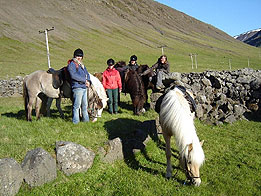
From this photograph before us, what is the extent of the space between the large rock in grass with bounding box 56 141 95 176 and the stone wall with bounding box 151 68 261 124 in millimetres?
5716

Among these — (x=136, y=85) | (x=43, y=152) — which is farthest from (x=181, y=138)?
(x=136, y=85)

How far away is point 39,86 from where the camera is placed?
755cm

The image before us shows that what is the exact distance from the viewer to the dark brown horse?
30.4 feet

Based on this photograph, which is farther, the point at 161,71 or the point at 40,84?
the point at 161,71

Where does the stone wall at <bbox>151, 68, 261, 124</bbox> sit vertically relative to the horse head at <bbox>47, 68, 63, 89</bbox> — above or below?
below

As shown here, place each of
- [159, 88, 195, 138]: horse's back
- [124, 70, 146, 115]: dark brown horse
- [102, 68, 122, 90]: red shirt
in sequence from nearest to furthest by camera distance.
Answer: [159, 88, 195, 138]: horse's back
[102, 68, 122, 90]: red shirt
[124, 70, 146, 115]: dark brown horse

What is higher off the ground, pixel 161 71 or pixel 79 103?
pixel 161 71

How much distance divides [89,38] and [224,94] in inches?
2635

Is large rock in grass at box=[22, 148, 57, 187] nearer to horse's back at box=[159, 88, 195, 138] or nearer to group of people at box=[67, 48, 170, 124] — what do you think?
horse's back at box=[159, 88, 195, 138]

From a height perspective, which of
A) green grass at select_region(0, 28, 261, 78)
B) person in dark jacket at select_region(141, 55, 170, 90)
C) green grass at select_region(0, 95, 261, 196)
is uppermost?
green grass at select_region(0, 28, 261, 78)

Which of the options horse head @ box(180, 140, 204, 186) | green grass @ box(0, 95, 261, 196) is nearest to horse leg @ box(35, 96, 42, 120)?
green grass @ box(0, 95, 261, 196)

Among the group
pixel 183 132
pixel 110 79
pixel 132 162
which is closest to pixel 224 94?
pixel 110 79

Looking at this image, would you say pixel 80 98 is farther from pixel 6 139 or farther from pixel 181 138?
pixel 181 138

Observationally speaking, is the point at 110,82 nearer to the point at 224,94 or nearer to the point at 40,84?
the point at 40,84
